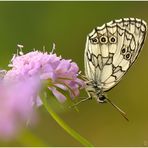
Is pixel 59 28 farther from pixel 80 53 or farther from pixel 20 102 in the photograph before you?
pixel 20 102

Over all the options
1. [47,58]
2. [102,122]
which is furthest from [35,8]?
[47,58]

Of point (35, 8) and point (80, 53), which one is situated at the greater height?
point (35, 8)

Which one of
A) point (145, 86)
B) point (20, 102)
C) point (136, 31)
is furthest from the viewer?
point (145, 86)

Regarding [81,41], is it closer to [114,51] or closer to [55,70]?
[114,51]

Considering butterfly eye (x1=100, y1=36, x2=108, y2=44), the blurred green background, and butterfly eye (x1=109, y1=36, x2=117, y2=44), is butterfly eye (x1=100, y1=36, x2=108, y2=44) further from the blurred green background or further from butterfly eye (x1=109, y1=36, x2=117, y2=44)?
the blurred green background

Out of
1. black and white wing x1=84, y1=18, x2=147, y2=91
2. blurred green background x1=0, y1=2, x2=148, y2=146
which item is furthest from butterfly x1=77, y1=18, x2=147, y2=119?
blurred green background x1=0, y1=2, x2=148, y2=146

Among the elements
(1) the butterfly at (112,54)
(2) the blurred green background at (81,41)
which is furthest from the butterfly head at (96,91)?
(2) the blurred green background at (81,41)

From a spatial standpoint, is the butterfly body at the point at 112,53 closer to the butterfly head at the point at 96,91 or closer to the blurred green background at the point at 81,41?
the butterfly head at the point at 96,91
